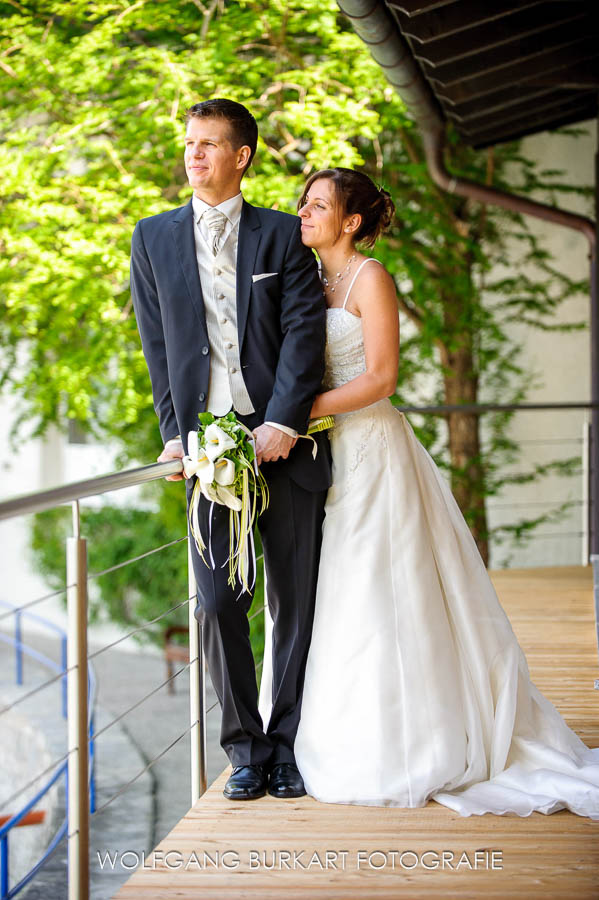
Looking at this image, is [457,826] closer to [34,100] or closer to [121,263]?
[121,263]

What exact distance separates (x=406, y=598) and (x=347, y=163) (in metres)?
3.81

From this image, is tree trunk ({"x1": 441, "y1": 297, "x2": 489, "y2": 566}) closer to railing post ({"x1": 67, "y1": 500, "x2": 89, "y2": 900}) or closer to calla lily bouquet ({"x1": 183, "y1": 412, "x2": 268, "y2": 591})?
calla lily bouquet ({"x1": 183, "y1": 412, "x2": 268, "y2": 591})

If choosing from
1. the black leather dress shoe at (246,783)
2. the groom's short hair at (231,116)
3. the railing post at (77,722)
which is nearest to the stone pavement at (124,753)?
the black leather dress shoe at (246,783)

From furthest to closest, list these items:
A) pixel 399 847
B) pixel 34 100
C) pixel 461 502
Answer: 1. pixel 461 502
2. pixel 34 100
3. pixel 399 847

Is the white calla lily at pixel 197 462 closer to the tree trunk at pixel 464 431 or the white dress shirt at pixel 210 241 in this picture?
the white dress shirt at pixel 210 241

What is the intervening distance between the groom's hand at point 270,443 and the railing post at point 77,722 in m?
0.47

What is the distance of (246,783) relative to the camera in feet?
7.47

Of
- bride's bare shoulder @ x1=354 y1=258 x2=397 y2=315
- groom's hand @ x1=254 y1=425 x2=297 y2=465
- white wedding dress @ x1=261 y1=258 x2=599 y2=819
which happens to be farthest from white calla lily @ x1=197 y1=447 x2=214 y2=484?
bride's bare shoulder @ x1=354 y1=258 x2=397 y2=315

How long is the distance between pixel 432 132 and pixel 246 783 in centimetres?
384

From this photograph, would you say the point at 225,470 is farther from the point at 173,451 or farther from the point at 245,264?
the point at 245,264

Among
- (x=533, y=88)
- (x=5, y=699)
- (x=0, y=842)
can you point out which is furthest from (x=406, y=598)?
(x=5, y=699)

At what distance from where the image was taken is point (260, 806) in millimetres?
2227

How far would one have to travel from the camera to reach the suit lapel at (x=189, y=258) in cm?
223

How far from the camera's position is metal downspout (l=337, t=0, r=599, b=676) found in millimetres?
3383
